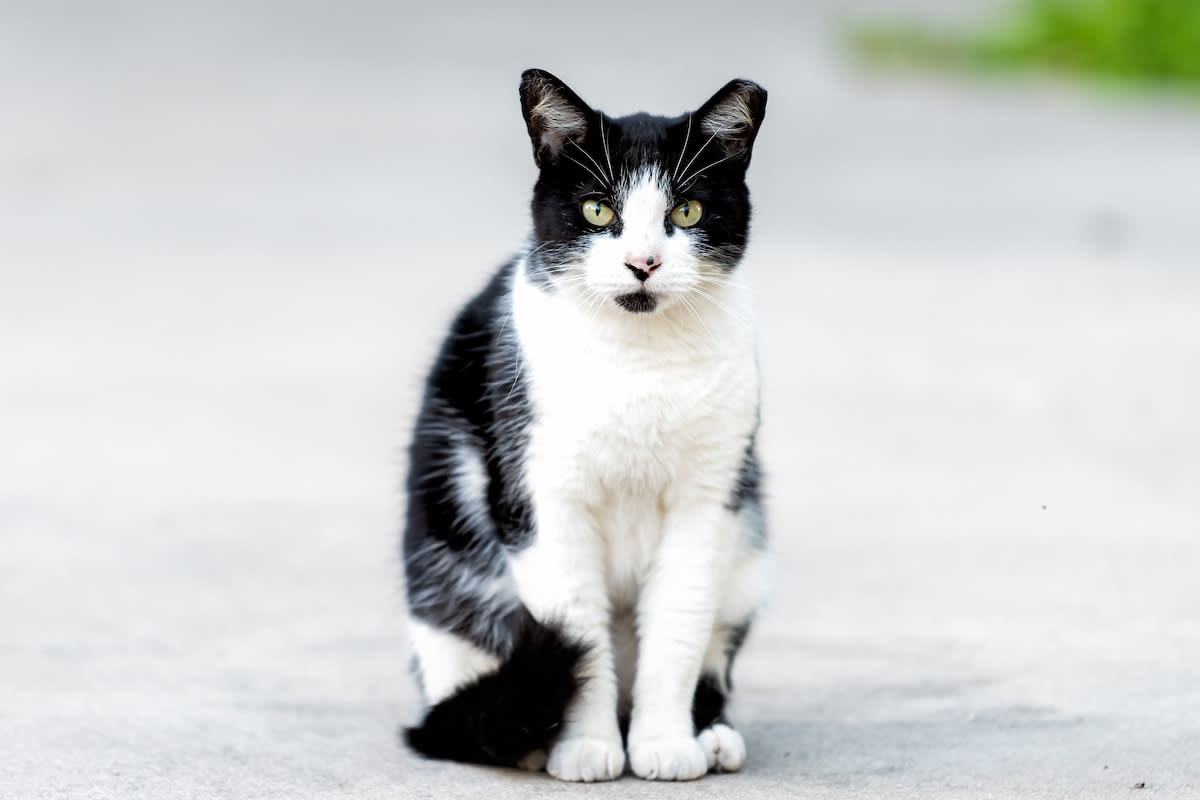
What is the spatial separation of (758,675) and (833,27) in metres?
12.3

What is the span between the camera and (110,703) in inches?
124

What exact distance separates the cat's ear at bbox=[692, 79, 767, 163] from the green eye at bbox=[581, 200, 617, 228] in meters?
0.23

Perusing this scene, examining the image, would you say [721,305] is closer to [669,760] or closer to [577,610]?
[577,610]

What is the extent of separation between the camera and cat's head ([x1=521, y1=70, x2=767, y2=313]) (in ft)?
8.61

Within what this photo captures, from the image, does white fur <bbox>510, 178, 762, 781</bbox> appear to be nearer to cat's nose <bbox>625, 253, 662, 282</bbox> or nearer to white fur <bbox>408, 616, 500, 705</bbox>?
cat's nose <bbox>625, 253, 662, 282</bbox>

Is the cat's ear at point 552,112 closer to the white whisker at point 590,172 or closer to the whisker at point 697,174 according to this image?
the white whisker at point 590,172

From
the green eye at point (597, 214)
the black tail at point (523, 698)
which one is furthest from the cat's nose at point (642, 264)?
the black tail at point (523, 698)

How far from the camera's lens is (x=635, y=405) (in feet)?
8.70

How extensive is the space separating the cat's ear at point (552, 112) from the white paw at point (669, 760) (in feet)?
3.42

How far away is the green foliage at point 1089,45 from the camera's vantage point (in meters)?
→ 14.0

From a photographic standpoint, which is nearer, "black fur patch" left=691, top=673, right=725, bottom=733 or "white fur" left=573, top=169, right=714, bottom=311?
"white fur" left=573, top=169, right=714, bottom=311

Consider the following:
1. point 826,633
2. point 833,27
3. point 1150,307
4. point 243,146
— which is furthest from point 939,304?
point 833,27

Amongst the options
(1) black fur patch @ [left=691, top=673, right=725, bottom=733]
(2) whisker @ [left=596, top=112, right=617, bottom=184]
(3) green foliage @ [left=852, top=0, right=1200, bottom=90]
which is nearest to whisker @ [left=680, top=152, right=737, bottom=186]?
(2) whisker @ [left=596, top=112, right=617, bottom=184]

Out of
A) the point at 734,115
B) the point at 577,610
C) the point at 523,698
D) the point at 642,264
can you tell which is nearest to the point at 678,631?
the point at 577,610
